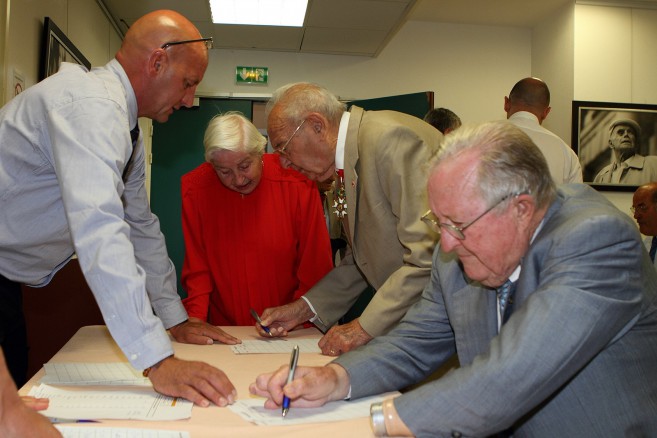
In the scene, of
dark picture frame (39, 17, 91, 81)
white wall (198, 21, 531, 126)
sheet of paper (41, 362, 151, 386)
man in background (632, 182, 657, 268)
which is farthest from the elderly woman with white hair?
white wall (198, 21, 531, 126)

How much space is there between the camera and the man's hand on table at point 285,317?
2.18 m

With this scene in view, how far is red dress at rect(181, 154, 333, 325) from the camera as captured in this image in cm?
270

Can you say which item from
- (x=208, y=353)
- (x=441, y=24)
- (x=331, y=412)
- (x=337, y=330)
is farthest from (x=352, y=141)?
(x=441, y=24)

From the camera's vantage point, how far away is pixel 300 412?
4.37 feet

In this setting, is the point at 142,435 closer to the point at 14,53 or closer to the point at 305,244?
the point at 305,244

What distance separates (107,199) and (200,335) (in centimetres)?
80

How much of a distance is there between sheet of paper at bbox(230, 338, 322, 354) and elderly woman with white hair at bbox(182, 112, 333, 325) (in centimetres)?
58

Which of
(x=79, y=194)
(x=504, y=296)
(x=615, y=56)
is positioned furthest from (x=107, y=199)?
(x=615, y=56)

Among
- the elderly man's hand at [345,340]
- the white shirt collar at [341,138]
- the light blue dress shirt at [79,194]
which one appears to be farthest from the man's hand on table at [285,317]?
the light blue dress shirt at [79,194]

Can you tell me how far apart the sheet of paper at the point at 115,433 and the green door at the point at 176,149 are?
4.94 m

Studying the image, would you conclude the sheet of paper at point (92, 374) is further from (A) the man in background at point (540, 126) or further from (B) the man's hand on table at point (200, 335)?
(A) the man in background at point (540, 126)

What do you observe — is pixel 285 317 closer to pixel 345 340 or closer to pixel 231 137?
pixel 345 340

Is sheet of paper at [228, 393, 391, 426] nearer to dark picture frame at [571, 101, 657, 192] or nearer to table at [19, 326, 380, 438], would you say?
table at [19, 326, 380, 438]

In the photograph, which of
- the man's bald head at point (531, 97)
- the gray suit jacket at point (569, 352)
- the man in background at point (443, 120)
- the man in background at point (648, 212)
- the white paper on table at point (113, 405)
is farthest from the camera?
the man in background at point (648, 212)
